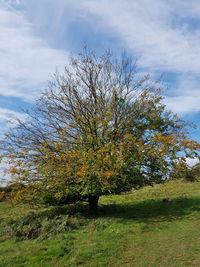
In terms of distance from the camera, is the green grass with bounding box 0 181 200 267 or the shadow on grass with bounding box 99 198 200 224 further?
the shadow on grass with bounding box 99 198 200 224

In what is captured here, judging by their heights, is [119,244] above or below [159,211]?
below

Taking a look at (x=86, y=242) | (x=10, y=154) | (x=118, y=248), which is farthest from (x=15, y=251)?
(x=10, y=154)

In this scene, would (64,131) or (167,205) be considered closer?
(64,131)

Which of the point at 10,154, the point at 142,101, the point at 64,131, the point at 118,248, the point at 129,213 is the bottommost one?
the point at 118,248

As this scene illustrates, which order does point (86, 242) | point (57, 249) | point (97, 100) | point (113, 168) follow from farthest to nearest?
point (97, 100) → point (113, 168) → point (86, 242) → point (57, 249)

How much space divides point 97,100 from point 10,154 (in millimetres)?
5851

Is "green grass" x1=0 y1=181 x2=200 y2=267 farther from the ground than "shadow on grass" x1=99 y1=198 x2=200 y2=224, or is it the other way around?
"shadow on grass" x1=99 y1=198 x2=200 y2=224

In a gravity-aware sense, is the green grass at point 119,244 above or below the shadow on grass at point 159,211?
below

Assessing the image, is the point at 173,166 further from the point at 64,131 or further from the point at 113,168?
the point at 64,131

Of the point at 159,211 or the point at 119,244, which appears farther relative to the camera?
the point at 159,211

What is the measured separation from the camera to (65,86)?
47.8 ft

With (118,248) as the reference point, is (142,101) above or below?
above

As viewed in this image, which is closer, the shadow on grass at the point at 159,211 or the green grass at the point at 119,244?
the green grass at the point at 119,244

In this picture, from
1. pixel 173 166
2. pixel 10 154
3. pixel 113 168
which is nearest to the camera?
pixel 113 168
